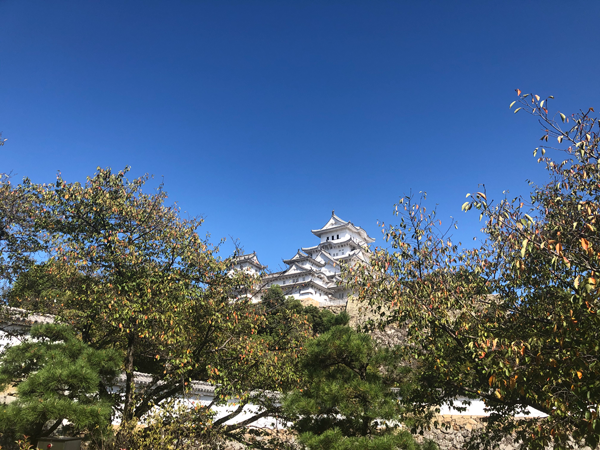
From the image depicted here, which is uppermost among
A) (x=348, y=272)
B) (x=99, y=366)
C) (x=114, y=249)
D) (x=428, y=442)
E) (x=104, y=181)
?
(x=104, y=181)

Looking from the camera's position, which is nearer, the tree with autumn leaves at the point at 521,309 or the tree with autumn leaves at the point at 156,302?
the tree with autumn leaves at the point at 521,309

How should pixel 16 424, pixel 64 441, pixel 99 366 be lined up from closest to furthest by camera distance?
pixel 16 424, pixel 64 441, pixel 99 366

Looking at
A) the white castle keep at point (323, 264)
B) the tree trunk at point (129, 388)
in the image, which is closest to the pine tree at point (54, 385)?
the tree trunk at point (129, 388)

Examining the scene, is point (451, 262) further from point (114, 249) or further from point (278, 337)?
point (114, 249)

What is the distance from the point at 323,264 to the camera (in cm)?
4644

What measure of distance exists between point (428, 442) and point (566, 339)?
3145 millimetres

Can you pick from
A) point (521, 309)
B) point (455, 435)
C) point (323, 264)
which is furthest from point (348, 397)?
point (323, 264)

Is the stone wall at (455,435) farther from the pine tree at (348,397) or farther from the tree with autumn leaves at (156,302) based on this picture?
the tree with autumn leaves at (156,302)

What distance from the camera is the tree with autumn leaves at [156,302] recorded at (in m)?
6.00

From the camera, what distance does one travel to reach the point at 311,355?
613 cm

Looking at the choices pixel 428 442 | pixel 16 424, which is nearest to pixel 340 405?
pixel 428 442

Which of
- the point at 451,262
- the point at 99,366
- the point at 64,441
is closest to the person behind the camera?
the point at 64,441

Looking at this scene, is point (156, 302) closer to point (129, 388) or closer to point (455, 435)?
point (129, 388)

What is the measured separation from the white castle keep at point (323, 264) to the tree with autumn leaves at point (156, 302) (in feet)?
101
